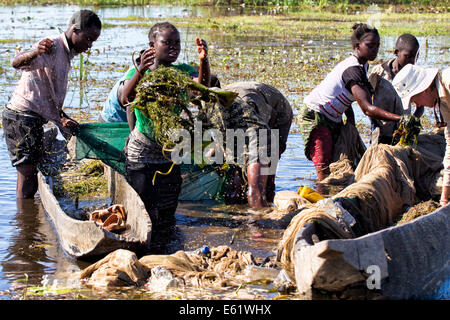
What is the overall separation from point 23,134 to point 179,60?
24.3ft

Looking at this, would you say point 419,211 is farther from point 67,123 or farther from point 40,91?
point 40,91

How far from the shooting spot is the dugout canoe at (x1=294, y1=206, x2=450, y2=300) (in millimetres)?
3004

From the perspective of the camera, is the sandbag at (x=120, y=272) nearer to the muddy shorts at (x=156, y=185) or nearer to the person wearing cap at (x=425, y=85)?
the muddy shorts at (x=156, y=185)

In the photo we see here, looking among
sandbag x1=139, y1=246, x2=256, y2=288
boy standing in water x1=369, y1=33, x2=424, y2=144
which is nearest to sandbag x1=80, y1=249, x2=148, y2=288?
sandbag x1=139, y1=246, x2=256, y2=288

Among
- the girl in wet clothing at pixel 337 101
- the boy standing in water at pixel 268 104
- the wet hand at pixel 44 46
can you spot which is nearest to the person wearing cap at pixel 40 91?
the wet hand at pixel 44 46

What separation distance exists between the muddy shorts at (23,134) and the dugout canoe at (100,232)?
50cm

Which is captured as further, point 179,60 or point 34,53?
point 179,60

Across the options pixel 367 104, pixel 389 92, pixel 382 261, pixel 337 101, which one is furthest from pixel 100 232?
pixel 389 92

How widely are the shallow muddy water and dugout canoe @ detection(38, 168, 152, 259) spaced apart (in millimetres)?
160

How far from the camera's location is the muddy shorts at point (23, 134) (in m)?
5.29

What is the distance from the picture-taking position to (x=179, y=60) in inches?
490

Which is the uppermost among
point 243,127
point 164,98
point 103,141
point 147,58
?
point 147,58

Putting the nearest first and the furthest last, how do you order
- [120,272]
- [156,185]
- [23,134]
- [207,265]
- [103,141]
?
[120,272] → [207,265] → [156,185] → [23,134] → [103,141]
